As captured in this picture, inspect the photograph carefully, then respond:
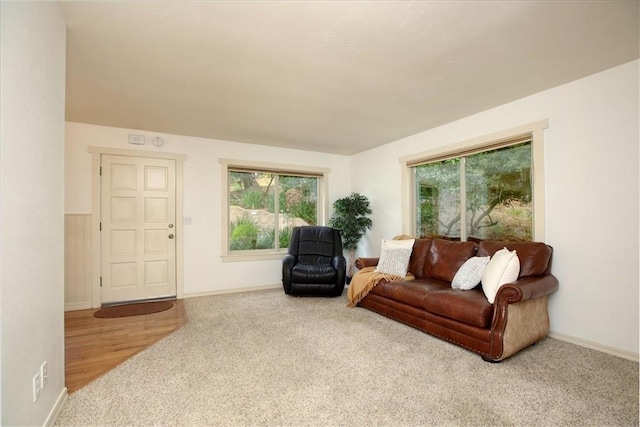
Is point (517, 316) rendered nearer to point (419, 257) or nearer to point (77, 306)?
point (419, 257)

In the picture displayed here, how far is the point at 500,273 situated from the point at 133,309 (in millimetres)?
4097

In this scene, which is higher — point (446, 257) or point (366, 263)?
point (446, 257)

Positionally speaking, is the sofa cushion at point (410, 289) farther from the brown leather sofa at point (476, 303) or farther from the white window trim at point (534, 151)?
the white window trim at point (534, 151)

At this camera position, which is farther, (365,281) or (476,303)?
(365,281)

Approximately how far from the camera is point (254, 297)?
14.2 ft

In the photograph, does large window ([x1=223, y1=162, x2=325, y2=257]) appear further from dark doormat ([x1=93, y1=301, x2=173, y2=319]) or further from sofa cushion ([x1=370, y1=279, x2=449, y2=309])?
sofa cushion ([x1=370, y1=279, x2=449, y2=309])

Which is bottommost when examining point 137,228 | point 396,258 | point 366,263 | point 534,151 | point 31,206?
point 366,263

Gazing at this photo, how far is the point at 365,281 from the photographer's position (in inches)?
145

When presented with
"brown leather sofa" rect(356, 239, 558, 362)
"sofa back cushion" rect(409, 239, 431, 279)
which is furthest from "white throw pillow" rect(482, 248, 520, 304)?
"sofa back cushion" rect(409, 239, 431, 279)

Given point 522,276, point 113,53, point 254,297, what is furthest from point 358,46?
point 254,297

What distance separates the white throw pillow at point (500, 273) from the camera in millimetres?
2525

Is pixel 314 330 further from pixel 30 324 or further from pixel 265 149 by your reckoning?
pixel 265 149

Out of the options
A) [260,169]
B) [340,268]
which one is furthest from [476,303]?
[260,169]

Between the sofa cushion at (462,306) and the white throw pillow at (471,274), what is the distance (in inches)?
2.9
